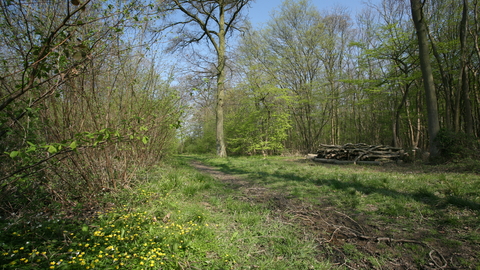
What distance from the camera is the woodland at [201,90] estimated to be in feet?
7.74

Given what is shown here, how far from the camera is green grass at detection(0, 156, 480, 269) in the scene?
7.70 ft

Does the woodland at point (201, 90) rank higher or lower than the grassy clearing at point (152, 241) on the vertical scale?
higher

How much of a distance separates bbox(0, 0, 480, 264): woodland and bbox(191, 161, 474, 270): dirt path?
232cm

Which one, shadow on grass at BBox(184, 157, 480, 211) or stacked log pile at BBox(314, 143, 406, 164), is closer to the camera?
shadow on grass at BBox(184, 157, 480, 211)

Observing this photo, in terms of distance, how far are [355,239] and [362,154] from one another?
8.96 metres

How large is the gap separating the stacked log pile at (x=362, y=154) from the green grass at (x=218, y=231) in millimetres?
5959

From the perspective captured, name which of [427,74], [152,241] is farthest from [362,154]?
[152,241]

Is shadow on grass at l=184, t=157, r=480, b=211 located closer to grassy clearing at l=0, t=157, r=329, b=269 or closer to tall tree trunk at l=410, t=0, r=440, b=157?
grassy clearing at l=0, t=157, r=329, b=269

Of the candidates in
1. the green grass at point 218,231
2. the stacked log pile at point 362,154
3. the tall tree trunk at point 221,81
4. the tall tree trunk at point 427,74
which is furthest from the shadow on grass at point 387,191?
the tall tree trunk at point 221,81

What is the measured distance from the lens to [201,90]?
422 centimetres

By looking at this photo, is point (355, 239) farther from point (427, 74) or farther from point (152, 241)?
point (427, 74)

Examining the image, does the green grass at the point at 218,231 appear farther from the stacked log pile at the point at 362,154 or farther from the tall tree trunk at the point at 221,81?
the tall tree trunk at the point at 221,81

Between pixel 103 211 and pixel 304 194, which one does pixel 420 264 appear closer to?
pixel 304 194

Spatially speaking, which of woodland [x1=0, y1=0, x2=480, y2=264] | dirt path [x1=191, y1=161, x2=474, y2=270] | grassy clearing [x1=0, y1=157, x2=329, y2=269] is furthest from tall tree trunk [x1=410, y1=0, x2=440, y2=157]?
grassy clearing [x1=0, y1=157, x2=329, y2=269]
